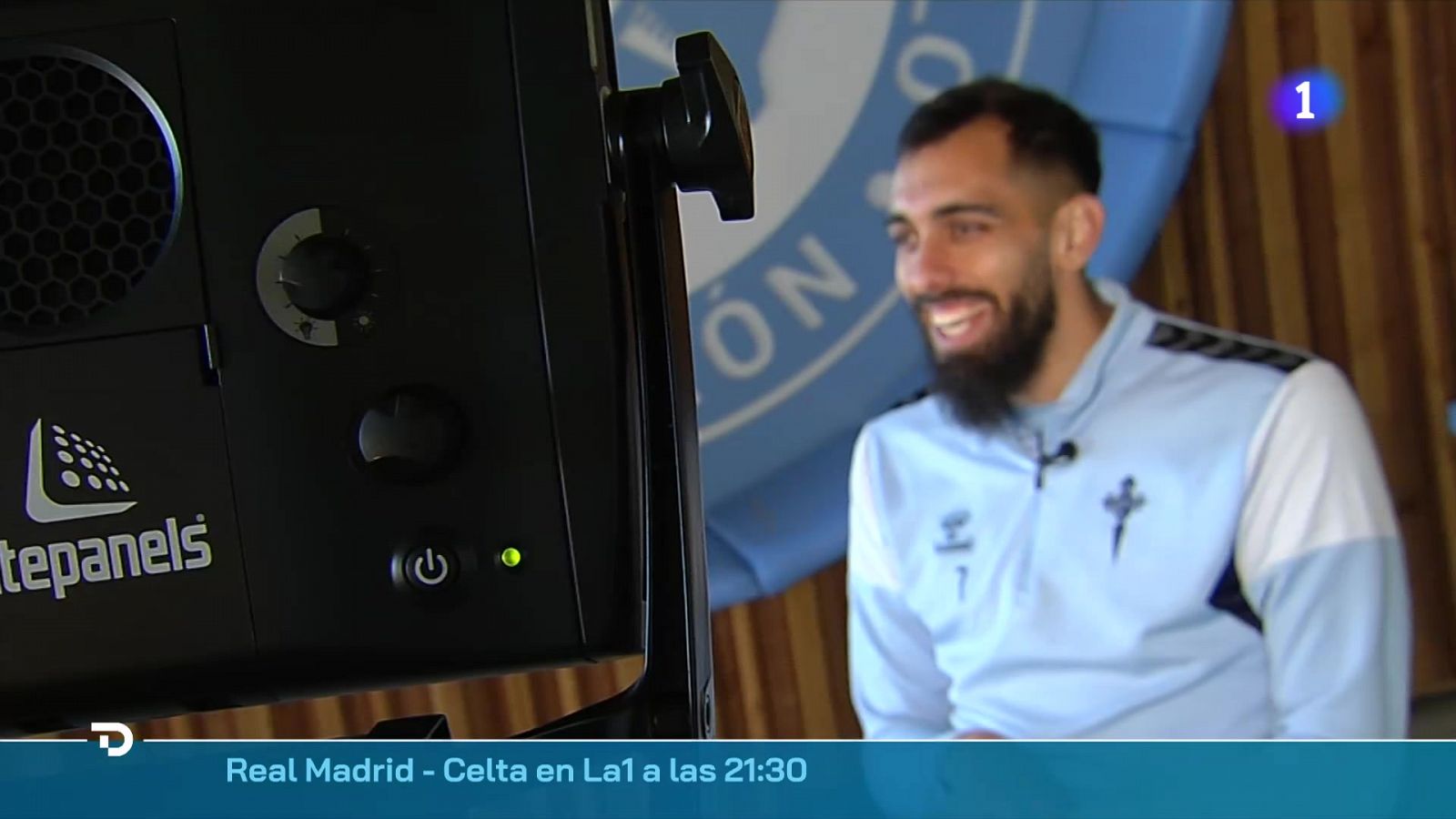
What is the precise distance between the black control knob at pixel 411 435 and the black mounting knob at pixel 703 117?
107mm

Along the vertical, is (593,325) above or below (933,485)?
above

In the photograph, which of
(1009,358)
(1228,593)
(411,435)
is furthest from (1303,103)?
(411,435)

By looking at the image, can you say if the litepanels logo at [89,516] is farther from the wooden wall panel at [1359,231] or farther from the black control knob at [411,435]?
the wooden wall panel at [1359,231]

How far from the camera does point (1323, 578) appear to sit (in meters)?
1.31

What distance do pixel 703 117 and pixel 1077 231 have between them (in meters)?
1.04

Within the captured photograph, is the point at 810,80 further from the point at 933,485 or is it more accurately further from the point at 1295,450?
the point at 1295,450

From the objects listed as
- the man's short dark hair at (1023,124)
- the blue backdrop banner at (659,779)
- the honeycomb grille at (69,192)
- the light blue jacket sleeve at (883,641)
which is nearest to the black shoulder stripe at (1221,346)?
the man's short dark hair at (1023,124)

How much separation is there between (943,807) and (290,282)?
0.93 metres

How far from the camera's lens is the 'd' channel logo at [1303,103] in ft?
4.51

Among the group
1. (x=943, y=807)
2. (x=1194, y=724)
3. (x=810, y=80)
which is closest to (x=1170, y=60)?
(x=810, y=80)

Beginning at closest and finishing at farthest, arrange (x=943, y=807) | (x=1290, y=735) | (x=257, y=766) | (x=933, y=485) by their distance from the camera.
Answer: (x=257, y=766) < (x=943, y=807) < (x=1290, y=735) < (x=933, y=485)

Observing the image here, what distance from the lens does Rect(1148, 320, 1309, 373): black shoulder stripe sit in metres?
1.36

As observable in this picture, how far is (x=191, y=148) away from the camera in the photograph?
386mm

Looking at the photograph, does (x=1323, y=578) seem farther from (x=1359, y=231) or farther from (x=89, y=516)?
(x=89, y=516)
